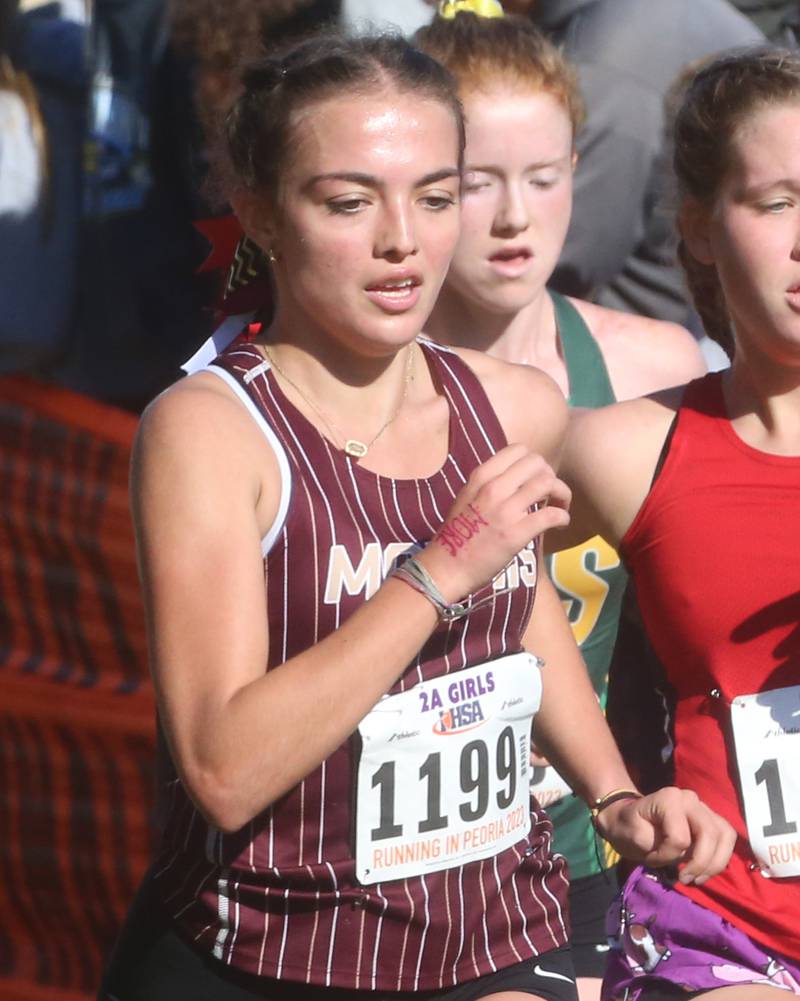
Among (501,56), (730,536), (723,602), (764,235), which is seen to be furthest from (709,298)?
(501,56)

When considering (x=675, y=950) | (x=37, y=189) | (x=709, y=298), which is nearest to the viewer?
(x=675, y=950)

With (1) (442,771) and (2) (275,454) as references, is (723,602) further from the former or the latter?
(2) (275,454)

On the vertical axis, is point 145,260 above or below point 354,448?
above

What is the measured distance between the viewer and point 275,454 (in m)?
2.62

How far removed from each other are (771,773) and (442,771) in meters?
0.61

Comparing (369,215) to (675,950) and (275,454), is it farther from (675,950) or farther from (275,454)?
(675,950)

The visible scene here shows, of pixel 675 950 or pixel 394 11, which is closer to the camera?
pixel 675 950

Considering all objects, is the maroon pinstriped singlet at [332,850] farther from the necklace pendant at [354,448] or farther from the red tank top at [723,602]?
the red tank top at [723,602]

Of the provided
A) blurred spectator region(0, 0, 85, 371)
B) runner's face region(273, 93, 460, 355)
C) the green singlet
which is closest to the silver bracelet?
runner's face region(273, 93, 460, 355)

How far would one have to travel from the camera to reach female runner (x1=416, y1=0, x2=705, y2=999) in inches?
151

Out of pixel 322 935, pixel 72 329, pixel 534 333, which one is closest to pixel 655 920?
pixel 322 935

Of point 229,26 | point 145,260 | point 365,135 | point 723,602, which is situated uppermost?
point 229,26

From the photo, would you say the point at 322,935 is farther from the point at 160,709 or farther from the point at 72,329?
the point at 72,329

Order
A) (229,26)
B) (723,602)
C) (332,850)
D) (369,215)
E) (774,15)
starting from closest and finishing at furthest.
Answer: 1. (332,850)
2. (369,215)
3. (723,602)
4. (229,26)
5. (774,15)
